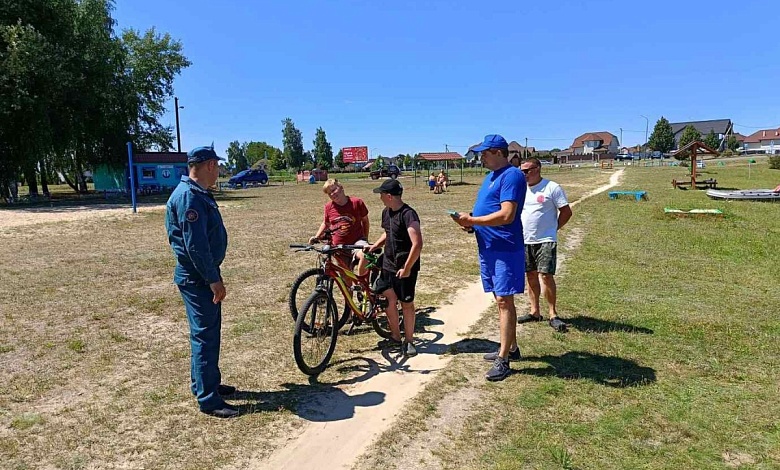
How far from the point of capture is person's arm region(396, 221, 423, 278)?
448cm

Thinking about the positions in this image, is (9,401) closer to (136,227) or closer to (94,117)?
(136,227)

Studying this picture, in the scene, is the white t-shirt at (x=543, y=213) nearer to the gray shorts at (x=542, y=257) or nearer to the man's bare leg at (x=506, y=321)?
the gray shorts at (x=542, y=257)

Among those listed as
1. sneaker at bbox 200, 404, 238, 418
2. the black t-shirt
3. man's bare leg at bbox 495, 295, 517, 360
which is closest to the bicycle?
the black t-shirt

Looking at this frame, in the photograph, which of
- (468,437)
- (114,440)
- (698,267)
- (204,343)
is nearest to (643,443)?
(468,437)

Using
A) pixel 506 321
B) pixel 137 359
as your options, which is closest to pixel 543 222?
pixel 506 321

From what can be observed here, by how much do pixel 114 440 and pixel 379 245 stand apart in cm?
266

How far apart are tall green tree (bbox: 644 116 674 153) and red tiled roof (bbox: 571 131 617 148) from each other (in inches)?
1924

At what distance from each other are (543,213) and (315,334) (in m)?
2.84

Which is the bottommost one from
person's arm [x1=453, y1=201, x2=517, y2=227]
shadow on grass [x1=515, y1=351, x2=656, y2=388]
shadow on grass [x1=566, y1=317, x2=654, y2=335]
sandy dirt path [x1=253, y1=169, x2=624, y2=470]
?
sandy dirt path [x1=253, y1=169, x2=624, y2=470]

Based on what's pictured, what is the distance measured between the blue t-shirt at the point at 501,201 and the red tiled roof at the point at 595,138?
146 meters

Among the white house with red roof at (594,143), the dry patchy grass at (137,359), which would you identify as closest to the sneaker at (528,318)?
the dry patchy grass at (137,359)

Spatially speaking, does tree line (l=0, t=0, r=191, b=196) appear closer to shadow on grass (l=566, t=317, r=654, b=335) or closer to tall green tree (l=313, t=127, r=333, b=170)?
shadow on grass (l=566, t=317, r=654, b=335)

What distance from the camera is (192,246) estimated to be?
3.34m

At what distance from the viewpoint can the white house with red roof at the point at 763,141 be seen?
123 m
